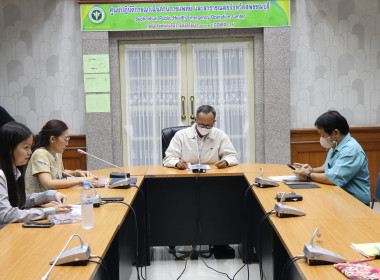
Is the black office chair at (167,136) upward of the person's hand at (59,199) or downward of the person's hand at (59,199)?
upward

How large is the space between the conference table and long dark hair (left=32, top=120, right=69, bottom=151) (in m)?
0.39

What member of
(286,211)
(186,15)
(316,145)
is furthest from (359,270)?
(186,15)

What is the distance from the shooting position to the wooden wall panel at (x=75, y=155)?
491 cm

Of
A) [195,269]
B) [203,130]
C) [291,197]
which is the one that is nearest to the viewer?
[291,197]

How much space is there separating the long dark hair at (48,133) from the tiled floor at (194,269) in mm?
1159

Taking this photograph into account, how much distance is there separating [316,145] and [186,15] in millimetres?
2083

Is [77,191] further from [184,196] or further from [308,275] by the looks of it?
[308,275]

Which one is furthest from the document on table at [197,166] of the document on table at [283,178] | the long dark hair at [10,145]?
the long dark hair at [10,145]

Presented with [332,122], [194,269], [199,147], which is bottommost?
[194,269]

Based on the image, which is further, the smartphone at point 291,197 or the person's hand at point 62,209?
the smartphone at point 291,197

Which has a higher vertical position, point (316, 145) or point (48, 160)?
point (48, 160)

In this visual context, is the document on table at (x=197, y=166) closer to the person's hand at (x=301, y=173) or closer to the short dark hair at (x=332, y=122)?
the person's hand at (x=301, y=173)

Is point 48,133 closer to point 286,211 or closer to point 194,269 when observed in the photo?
point 194,269

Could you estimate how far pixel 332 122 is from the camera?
286 cm
